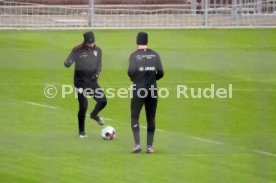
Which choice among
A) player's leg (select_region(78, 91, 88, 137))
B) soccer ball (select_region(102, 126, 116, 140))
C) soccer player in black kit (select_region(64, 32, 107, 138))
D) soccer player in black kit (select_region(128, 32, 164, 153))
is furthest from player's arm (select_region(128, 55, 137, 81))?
player's leg (select_region(78, 91, 88, 137))

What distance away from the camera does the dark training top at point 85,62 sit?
13.2m

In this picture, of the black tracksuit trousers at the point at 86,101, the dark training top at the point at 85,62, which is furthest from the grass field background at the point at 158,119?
the dark training top at the point at 85,62

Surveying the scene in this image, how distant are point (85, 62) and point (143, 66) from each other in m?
2.17

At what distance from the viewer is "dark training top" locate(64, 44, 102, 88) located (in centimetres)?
1325

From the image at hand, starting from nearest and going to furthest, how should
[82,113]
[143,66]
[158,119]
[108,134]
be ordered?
[143,66] < [108,134] < [82,113] < [158,119]

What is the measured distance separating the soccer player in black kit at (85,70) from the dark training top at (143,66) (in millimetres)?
1434

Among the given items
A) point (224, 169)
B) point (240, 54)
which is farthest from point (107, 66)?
point (224, 169)

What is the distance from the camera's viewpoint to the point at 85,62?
13.8 metres

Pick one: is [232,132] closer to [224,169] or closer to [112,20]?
[224,169]

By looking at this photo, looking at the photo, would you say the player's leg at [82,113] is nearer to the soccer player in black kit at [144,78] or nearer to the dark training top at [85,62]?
the dark training top at [85,62]

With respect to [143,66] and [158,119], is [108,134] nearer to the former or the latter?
[143,66]

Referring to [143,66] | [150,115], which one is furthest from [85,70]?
[143,66]

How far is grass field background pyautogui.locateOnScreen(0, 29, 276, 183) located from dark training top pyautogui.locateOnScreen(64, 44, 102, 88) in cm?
79

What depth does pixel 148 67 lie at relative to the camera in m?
11.8
